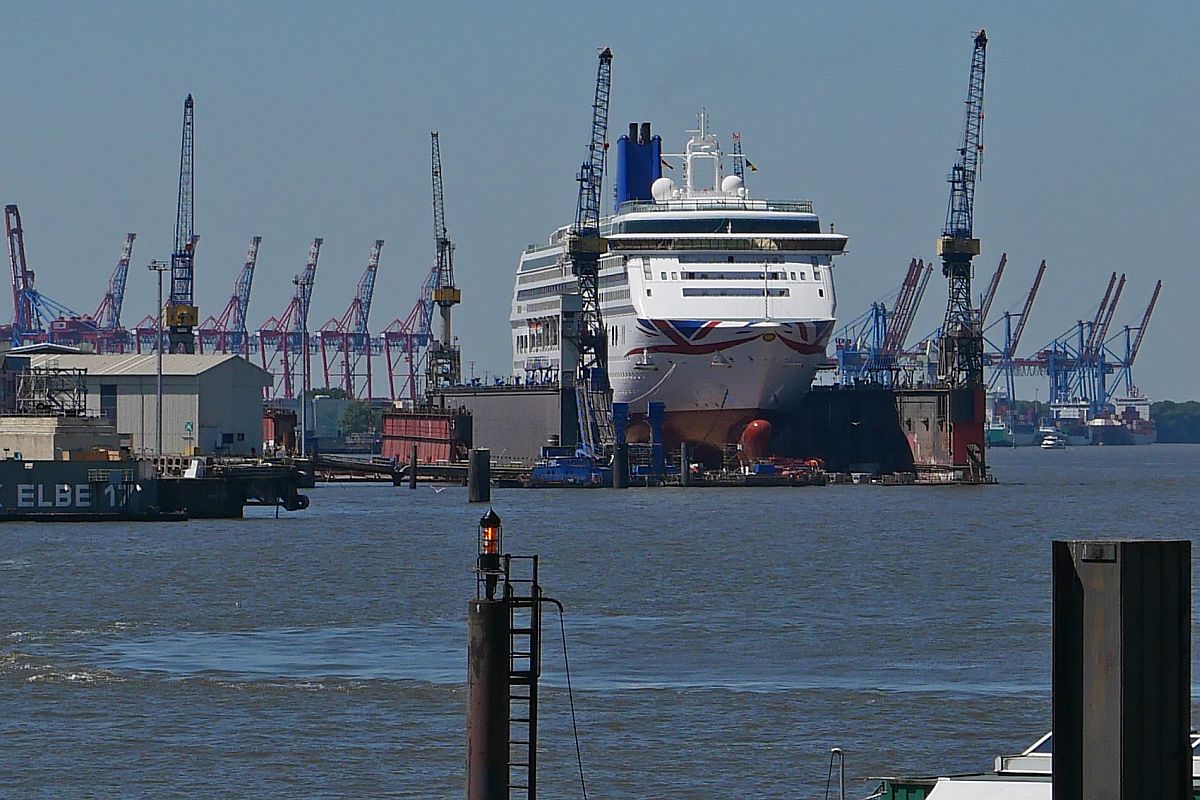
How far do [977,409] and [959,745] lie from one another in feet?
243

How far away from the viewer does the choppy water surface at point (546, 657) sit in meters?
25.1

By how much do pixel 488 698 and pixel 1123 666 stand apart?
5.59 meters

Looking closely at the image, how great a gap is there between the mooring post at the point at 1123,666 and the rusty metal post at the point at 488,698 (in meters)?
5.10

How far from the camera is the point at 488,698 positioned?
16.7 meters

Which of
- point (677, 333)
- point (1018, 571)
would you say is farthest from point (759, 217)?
point (1018, 571)

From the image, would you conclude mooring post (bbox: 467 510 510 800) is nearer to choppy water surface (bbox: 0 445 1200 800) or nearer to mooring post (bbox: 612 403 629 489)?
choppy water surface (bbox: 0 445 1200 800)

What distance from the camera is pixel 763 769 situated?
24703mm

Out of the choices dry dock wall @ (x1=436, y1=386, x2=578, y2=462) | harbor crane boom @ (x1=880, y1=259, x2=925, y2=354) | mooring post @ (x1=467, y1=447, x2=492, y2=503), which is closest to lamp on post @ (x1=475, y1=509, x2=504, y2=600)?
mooring post @ (x1=467, y1=447, x2=492, y2=503)

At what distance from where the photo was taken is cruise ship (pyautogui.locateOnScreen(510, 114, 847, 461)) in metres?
92.6

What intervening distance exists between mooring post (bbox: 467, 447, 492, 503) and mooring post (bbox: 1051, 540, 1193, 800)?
2790 inches

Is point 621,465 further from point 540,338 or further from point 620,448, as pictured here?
point 540,338

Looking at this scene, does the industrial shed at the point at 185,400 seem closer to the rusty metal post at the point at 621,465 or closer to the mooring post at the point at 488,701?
the rusty metal post at the point at 621,465

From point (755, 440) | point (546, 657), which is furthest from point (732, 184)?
point (546, 657)

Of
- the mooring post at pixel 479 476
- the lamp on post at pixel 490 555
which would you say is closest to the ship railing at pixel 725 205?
the mooring post at pixel 479 476
